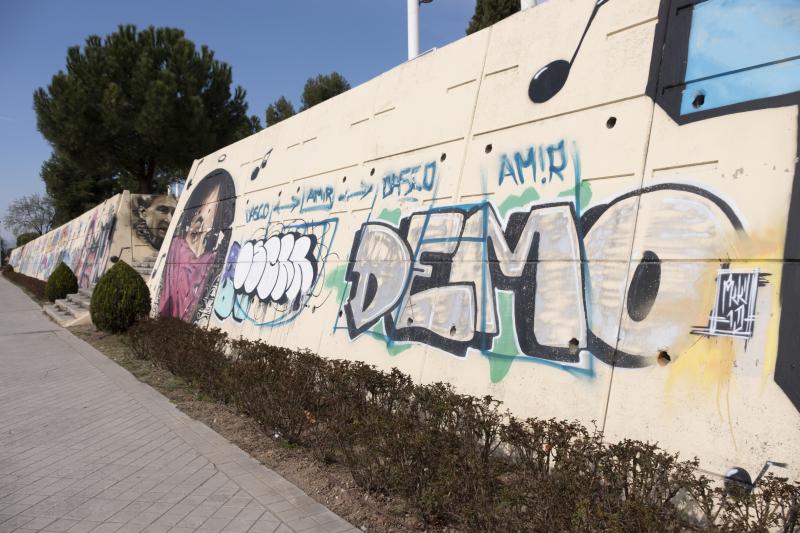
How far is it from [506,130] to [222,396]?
4.35 metres

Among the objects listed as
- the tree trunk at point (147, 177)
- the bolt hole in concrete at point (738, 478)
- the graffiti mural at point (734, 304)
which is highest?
the tree trunk at point (147, 177)

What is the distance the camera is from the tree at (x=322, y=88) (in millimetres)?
30719

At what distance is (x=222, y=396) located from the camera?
20.8 feet

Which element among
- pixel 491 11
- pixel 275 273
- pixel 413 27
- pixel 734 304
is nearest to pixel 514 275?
pixel 734 304

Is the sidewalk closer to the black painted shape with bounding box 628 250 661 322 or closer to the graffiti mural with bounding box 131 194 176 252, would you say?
the black painted shape with bounding box 628 250 661 322

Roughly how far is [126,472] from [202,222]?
26.9 feet

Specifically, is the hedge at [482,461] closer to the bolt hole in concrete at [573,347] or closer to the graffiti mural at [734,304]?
the bolt hole in concrete at [573,347]

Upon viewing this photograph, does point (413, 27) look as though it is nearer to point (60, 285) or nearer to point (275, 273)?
point (275, 273)

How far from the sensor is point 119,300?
10.9 meters

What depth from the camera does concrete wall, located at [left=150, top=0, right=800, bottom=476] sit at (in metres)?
3.24

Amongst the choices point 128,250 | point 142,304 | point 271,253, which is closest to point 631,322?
point 271,253

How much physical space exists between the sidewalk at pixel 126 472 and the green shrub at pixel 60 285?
43.6 ft

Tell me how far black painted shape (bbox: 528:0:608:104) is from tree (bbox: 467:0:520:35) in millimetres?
17847

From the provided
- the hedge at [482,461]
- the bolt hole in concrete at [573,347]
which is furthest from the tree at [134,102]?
the bolt hole in concrete at [573,347]
